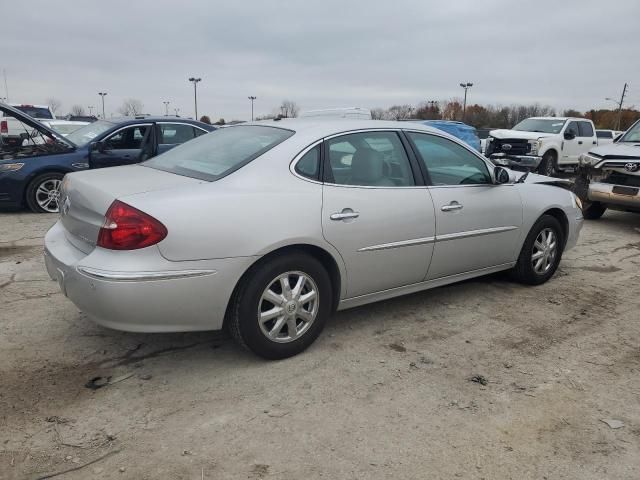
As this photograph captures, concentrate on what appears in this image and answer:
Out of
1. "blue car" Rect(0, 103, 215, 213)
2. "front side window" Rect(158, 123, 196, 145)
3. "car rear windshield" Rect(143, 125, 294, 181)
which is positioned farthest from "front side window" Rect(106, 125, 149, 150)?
"car rear windshield" Rect(143, 125, 294, 181)

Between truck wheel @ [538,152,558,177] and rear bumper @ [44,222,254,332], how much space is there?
43.5 ft

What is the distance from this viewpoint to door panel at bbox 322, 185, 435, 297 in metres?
3.46

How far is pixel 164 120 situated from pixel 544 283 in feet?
20.8

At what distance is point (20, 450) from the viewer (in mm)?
2467

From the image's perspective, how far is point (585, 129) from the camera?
640 inches

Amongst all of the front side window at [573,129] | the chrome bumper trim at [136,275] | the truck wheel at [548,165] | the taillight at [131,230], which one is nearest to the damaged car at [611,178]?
the truck wheel at [548,165]

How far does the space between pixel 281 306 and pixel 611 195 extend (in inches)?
258

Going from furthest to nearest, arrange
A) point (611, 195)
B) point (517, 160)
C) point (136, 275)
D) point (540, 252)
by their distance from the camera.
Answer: point (517, 160) < point (611, 195) < point (540, 252) < point (136, 275)

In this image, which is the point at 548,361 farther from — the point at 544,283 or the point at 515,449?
the point at 544,283

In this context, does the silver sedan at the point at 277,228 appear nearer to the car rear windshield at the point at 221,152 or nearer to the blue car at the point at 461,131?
the car rear windshield at the point at 221,152

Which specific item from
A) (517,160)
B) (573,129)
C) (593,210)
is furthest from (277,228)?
(573,129)

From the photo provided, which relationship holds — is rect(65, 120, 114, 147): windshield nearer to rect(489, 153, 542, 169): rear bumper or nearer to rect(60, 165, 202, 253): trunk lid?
rect(60, 165, 202, 253): trunk lid

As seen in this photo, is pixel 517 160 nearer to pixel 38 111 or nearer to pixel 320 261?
pixel 320 261

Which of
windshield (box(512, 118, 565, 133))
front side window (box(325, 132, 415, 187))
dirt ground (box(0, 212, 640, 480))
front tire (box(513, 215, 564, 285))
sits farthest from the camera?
windshield (box(512, 118, 565, 133))
